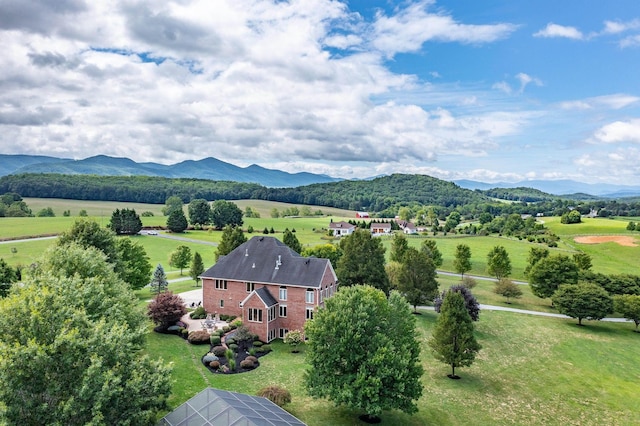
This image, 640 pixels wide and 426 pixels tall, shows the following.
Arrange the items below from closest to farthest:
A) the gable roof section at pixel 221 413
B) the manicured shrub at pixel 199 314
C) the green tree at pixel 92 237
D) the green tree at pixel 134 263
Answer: the gable roof section at pixel 221 413
the green tree at pixel 92 237
the manicured shrub at pixel 199 314
the green tree at pixel 134 263

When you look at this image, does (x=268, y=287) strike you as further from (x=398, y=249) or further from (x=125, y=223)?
(x=125, y=223)

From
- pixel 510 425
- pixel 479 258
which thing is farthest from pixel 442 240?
pixel 510 425

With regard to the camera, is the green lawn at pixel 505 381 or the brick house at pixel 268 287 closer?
the green lawn at pixel 505 381

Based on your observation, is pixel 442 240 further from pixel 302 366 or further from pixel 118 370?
pixel 118 370

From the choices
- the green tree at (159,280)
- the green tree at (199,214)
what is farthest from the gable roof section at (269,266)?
the green tree at (199,214)

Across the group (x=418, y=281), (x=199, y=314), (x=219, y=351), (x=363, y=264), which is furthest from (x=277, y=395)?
(x=418, y=281)

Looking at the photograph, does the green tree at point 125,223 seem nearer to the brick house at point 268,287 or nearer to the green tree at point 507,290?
the brick house at point 268,287
